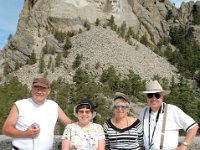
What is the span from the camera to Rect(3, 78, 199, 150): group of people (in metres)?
8.51

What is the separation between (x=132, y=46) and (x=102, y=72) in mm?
18088

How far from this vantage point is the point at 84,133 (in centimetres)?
855

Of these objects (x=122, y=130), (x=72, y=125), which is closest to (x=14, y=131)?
(x=72, y=125)

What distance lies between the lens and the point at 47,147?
871 centimetres

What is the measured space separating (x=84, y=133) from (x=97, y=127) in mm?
286

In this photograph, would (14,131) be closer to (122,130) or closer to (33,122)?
(33,122)

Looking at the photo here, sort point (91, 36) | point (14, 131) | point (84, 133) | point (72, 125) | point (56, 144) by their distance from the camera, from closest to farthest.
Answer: point (14, 131) < point (84, 133) < point (72, 125) < point (56, 144) < point (91, 36)

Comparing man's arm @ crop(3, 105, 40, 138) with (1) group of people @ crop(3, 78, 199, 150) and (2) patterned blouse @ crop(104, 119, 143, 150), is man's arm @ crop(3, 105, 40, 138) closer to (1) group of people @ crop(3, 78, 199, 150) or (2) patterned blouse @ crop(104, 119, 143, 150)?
(1) group of people @ crop(3, 78, 199, 150)

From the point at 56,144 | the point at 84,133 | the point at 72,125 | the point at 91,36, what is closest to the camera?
the point at 84,133

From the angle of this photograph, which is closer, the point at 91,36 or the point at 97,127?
the point at 97,127

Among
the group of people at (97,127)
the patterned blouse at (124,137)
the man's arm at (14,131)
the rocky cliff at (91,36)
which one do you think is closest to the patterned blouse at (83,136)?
the group of people at (97,127)

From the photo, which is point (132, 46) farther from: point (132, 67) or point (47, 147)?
point (47, 147)

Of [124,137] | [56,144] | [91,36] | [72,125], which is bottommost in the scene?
[56,144]

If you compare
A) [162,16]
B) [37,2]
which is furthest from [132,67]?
[162,16]
